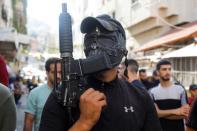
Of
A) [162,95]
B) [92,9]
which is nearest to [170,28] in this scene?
[162,95]

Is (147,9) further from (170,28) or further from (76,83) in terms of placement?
(76,83)

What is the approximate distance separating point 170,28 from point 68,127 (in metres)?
21.9

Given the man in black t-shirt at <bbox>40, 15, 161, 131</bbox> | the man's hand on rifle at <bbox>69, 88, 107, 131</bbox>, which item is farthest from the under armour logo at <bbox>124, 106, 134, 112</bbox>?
the man's hand on rifle at <bbox>69, 88, 107, 131</bbox>

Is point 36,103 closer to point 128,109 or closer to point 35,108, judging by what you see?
point 35,108

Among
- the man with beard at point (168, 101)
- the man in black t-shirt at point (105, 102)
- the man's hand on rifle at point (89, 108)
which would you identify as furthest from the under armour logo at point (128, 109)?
the man with beard at point (168, 101)

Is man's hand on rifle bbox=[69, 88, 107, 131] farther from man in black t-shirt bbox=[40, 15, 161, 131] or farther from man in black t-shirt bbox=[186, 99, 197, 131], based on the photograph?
man in black t-shirt bbox=[186, 99, 197, 131]

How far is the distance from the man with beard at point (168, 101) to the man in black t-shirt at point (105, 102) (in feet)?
10.3

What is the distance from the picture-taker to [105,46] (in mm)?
2654

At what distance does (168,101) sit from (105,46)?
13.6ft

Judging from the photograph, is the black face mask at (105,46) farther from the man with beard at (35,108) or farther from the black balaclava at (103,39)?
the man with beard at (35,108)

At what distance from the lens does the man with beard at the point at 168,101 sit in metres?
6.24

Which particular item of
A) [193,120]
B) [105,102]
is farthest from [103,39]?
[193,120]

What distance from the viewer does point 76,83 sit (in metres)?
2.48

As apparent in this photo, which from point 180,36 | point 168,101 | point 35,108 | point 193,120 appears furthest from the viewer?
point 180,36
